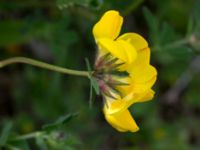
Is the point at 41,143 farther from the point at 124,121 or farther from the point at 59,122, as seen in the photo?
the point at 124,121

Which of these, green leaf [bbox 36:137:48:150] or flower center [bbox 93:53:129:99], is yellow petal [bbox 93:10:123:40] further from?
green leaf [bbox 36:137:48:150]

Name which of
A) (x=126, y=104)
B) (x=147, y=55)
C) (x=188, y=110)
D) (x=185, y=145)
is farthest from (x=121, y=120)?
A: (x=188, y=110)

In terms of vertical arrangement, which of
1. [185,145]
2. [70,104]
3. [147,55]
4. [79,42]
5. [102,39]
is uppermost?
[102,39]

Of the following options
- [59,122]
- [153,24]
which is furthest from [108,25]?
[153,24]

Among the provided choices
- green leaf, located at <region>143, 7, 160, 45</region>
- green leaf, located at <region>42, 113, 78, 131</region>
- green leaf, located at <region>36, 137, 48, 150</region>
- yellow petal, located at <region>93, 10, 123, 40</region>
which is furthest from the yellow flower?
green leaf, located at <region>143, 7, 160, 45</region>

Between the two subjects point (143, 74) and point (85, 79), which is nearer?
Result: point (143, 74)

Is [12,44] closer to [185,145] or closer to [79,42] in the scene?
[79,42]

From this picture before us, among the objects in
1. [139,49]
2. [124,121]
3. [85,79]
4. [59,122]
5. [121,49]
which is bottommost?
[85,79]

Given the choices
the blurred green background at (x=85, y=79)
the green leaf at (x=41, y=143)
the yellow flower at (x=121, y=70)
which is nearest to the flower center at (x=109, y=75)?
the yellow flower at (x=121, y=70)
